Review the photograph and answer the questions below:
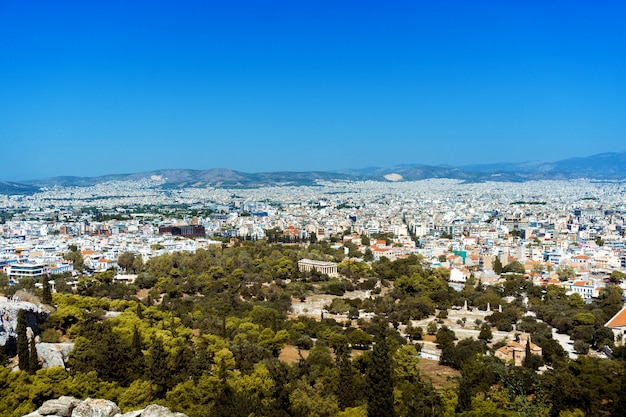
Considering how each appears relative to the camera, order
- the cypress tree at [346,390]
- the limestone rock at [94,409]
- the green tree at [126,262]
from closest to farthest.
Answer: the limestone rock at [94,409]
the cypress tree at [346,390]
the green tree at [126,262]

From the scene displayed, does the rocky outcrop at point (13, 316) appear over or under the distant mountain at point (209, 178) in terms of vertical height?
over

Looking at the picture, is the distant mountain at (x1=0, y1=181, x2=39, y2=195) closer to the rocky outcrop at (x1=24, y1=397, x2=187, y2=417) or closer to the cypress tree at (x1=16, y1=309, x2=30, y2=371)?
the cypress tree at (x1=16, y1=309, x2=30, y2=371)

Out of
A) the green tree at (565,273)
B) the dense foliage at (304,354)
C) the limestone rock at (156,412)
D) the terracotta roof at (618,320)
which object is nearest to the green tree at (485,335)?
the dense foliage at (304,354)

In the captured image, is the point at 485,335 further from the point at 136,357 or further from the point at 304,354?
the point at 136,357

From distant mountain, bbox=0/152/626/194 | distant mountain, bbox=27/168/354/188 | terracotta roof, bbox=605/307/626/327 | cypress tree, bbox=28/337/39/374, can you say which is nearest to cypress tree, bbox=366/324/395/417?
cypress tree, bbox=28/337/39/374

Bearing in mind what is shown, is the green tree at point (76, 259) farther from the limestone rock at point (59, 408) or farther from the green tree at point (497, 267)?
the green tree at point (497, 267)

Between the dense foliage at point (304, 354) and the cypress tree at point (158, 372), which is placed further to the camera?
the cypress tree at point (158, 372)

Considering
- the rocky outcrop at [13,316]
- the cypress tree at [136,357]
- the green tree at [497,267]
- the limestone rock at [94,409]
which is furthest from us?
the green tree at [497,267]

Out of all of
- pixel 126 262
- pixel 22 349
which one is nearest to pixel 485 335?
pixel 22 349
